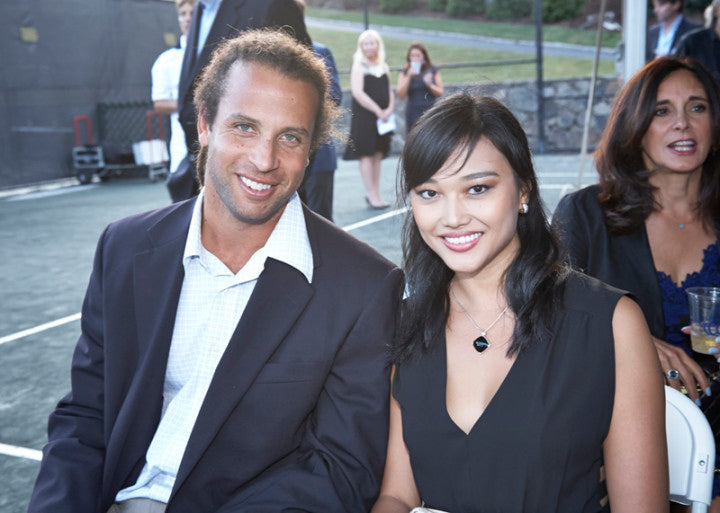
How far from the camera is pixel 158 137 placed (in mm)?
13867

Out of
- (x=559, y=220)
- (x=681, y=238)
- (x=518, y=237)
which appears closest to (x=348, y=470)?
(x=518, y=237)

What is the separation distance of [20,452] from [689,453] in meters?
2.64

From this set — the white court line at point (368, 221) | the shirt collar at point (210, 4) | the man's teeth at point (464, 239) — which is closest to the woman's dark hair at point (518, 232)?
the man's teeth at point (464, 239)

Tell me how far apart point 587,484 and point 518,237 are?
0.62 metres

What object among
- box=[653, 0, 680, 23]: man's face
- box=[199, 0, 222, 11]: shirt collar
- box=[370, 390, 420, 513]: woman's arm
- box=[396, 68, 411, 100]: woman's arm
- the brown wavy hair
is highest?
box=[653, 0, 680, 23]: man's face

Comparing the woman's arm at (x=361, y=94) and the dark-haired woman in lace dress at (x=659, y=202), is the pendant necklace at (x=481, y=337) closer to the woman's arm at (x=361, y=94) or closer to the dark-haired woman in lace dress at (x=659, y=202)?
the dark-haired woman in lace dress at (x=659, y=202)

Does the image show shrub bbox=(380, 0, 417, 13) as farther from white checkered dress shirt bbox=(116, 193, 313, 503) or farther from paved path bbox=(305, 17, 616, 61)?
white checkered dress shirt bbox=(116, 193, 313, 503)

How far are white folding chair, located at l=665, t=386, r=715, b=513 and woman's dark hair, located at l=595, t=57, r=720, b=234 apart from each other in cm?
95

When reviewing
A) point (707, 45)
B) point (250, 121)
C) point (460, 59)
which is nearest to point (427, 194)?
point (250, 121)

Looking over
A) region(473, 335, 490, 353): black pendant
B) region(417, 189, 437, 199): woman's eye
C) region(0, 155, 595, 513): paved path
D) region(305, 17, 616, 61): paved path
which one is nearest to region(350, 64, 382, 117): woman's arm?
region(0, 155, 595, 513): paved path

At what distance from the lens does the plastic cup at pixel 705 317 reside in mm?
2072

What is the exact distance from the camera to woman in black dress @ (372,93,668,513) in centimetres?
160

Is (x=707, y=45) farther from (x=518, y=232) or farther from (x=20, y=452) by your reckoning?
(x=20, y=452)

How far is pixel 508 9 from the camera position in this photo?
3344 cm
